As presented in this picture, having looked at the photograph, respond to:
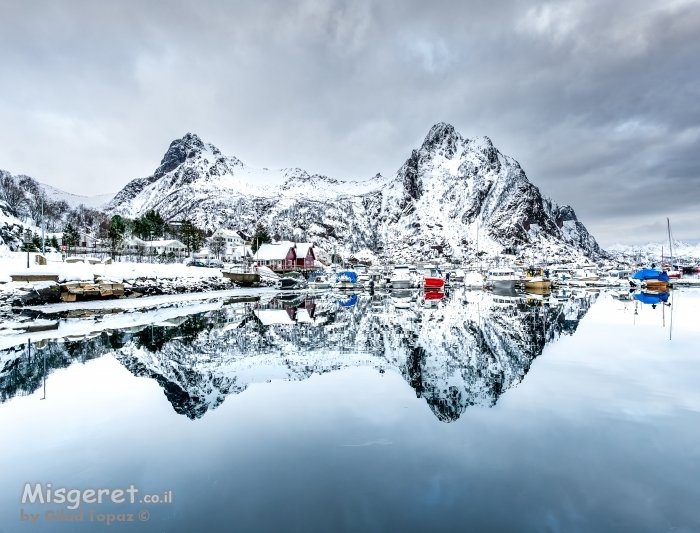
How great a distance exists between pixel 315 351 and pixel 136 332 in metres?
10.5

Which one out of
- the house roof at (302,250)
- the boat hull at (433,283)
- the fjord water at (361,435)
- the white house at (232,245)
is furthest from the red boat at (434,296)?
the white house at (232,245)

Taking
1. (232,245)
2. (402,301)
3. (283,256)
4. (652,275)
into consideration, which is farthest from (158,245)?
(652,275)

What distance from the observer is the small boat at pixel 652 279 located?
191 ft

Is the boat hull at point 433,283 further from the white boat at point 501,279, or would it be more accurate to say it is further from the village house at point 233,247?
the village house at point 233,247

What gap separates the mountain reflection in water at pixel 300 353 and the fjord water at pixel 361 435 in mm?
124

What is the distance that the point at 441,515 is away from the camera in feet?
17.7

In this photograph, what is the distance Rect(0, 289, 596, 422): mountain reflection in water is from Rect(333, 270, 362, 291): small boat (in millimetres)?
39732

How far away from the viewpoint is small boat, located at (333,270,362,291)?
65844mm

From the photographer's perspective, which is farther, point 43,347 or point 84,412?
point 43,347

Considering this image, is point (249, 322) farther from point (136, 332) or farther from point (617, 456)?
point (617, 456)

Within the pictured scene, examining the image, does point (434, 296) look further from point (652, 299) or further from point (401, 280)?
point (652, 299)

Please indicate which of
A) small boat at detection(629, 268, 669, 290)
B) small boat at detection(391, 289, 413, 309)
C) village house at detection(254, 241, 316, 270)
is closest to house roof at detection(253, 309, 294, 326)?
small boat at detection(391, 289, 413, 309)

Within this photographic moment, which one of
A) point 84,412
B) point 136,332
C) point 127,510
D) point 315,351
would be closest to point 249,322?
point 136,332

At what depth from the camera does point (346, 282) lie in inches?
2694
